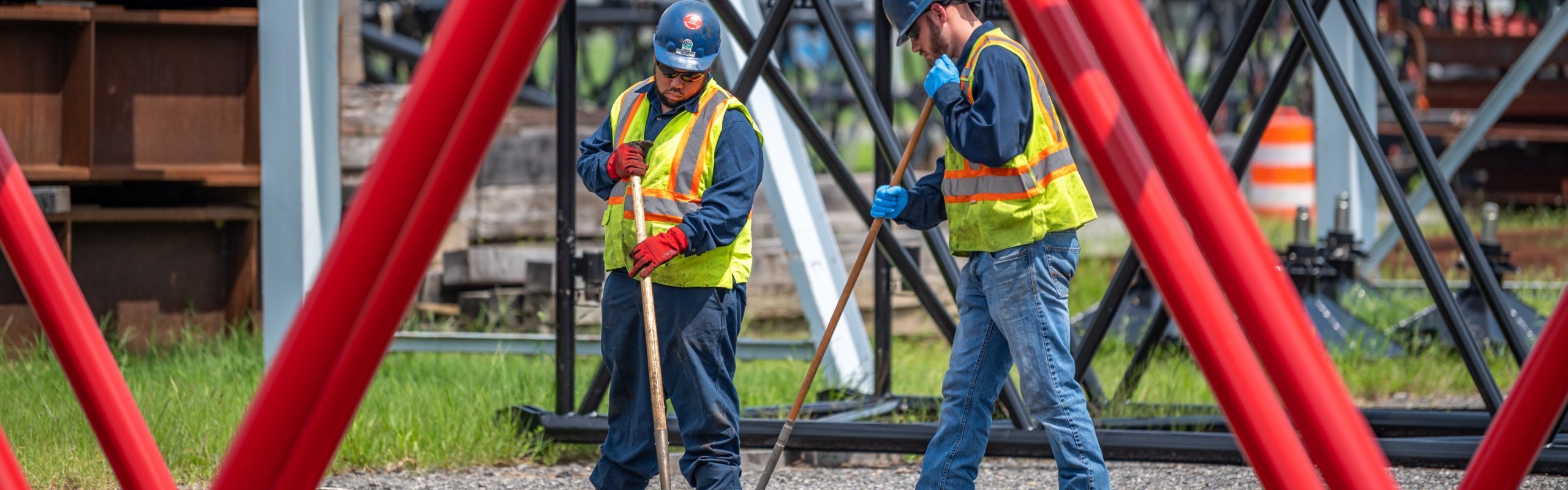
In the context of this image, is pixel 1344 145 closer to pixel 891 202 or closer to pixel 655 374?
pixel 891 202

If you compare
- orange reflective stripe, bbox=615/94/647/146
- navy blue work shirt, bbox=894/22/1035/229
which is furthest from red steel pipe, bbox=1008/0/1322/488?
orange reflective stripe, bbox=615/94/647/146

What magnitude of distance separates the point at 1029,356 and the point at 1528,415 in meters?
1.72

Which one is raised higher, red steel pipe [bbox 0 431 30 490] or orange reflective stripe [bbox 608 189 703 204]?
orange reflective stripe [bbox 608 189 703 204]

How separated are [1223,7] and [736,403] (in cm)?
1681

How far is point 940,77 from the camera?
3871 millimetres

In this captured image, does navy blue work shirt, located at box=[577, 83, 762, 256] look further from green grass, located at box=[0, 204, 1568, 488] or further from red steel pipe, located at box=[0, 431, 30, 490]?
red steel pipe, located at box=[0, 431, 30, 490]

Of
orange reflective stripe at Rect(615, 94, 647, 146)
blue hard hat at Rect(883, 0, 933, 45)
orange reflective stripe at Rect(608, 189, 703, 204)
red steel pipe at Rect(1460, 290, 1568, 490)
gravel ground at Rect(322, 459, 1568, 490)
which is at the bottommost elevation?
gravel ground at Rect(322, 459, 1568, 490)

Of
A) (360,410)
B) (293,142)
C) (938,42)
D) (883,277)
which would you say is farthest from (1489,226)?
(293,142)

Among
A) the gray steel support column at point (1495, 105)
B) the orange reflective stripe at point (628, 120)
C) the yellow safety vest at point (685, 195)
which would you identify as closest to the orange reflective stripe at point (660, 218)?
the yellow safety vest at point (685, 195)

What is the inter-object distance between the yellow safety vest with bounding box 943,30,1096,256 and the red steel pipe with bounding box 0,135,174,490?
1.97m

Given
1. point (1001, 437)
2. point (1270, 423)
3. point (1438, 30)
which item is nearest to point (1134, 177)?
point (1270, 423)

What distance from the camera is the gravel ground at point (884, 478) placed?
196 inches

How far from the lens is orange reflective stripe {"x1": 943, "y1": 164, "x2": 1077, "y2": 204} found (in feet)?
12.7

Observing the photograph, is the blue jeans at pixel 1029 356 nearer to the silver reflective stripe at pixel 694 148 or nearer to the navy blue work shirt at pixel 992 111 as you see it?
the navy blue work shirt at pixel 992 111
